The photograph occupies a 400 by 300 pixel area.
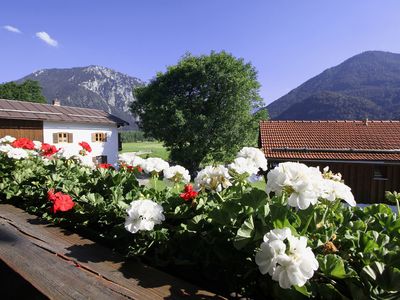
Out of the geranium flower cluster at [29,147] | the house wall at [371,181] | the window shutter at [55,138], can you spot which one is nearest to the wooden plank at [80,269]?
the geranium flower cluster at [29,147]

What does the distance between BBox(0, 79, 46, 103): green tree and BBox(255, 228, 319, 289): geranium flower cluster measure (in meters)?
67.0

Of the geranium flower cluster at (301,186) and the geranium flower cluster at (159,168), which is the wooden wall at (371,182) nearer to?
the geranium flower cluster at (159,168)

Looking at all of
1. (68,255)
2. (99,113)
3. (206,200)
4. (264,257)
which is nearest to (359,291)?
(264,257)

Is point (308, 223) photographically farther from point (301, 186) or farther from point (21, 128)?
point (21, 128)

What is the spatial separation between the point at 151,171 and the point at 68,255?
1.18 meters

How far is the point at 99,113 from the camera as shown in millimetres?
34031

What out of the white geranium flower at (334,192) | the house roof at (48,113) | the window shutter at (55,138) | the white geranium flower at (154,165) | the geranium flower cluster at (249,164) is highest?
the house roof at (48,113)

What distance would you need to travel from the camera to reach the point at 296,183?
1298 millimetres

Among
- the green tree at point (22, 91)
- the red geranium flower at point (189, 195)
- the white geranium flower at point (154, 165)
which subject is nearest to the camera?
the red geranium flower at point (189, 195)

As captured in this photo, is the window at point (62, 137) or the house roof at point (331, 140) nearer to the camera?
the house roof at point (331, 140)

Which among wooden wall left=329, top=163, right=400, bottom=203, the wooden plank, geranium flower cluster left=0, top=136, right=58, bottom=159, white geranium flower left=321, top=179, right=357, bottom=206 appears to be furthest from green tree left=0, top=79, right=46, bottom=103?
white geranium flower left=321, top=179, right=357, bottom=206

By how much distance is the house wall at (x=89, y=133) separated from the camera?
90.7 ft

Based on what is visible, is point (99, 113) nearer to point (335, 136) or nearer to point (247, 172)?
point (335, 136)

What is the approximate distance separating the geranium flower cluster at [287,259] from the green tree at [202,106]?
2821 centimetres
